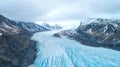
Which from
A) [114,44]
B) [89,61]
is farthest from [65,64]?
[114,44]

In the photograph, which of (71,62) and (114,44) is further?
(114,44)

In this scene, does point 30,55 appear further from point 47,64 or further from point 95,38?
point 95,38

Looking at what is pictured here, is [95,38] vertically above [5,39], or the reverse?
[5,39]

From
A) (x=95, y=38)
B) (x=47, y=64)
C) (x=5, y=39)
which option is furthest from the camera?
(x=95, y=38)

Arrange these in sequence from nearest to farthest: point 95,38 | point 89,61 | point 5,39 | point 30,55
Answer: point 89,61
point 30,55
point 5,39
point 95,38

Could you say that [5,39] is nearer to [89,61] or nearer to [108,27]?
[89,61]

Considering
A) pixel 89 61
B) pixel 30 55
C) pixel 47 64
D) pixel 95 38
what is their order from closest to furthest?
pixel 47 64 < pixel 89 61 < pixel 30 55 < pixel 95 38

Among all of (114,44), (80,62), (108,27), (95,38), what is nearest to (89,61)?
(80,62)

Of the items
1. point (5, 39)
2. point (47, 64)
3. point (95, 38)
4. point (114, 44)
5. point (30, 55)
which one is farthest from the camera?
point (95, 38)

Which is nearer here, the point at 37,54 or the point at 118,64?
the point at 118,64
